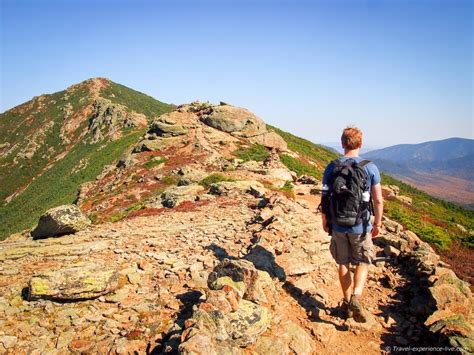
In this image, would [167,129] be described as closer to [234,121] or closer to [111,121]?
[234,121]

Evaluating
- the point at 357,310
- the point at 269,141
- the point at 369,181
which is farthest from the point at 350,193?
the point at 269,141

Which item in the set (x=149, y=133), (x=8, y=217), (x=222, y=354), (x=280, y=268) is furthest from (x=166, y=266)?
(x=8, y=217)

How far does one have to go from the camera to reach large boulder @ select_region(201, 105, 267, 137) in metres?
41.4

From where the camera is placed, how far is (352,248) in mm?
6500

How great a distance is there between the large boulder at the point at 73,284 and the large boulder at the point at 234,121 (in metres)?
34.7

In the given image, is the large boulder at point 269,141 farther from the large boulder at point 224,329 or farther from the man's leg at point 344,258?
the large boulder at point 224,329

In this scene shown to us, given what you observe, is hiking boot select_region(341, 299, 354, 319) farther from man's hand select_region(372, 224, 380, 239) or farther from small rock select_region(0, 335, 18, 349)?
small rock select_region(0, 335, 18, 349)

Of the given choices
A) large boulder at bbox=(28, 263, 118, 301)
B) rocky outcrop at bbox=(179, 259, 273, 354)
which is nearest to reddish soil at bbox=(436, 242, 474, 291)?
rocky outcrop at bbox=(179, 259, 273, 354)

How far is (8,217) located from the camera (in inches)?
2185

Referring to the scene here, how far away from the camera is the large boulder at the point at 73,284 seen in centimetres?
700

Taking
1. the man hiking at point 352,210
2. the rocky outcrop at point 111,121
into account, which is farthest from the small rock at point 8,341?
the rocky outcrop at point 111,121

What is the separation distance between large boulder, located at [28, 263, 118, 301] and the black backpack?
5174mm

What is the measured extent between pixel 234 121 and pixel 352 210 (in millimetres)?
37084

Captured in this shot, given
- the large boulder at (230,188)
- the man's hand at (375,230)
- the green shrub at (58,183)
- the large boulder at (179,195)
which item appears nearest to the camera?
the man's hand at (375,230)
